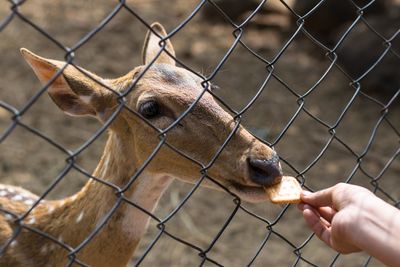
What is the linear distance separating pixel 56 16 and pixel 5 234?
4.50m

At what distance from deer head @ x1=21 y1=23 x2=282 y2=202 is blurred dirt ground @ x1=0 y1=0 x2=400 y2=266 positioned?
1.82 m

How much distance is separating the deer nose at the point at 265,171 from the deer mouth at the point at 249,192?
1.3 inches

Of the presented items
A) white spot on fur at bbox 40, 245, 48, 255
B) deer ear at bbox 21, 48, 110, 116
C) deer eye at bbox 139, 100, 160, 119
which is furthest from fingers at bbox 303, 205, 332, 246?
white spot on fur at bbox 40, 245, 48, 255

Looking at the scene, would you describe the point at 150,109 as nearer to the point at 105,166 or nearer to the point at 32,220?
the point at 105,166

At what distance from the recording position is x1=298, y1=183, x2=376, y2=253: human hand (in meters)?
2.12

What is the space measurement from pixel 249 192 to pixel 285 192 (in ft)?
0.42

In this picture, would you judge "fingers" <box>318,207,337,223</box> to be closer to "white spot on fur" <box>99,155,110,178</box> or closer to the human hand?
the human hand

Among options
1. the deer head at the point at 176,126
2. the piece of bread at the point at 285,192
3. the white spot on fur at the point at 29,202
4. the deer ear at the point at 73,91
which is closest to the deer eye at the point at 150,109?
the deer head at the point at 176,126

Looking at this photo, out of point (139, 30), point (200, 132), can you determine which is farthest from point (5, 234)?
point (139, 30)

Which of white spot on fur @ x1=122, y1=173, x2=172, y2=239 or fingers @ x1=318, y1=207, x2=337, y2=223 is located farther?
white spot on fur @ x1=122, y1=173, x2=172, y2=239

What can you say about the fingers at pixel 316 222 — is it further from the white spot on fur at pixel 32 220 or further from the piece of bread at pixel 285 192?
the white spot on fur at pixel 32 220

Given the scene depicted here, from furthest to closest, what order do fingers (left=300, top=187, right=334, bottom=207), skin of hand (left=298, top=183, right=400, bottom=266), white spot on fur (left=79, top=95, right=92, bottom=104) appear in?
white spot on fur (left=79, top=95, right=92, bottom=104) < fingers (left=300, top=187, right=334, bottom=207) < skin of hand (left=298, top=183, right=400, bottom=266)

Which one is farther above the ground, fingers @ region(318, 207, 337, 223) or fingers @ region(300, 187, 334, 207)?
fingers @ region(300, 187, 334, 207)

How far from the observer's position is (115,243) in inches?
112
